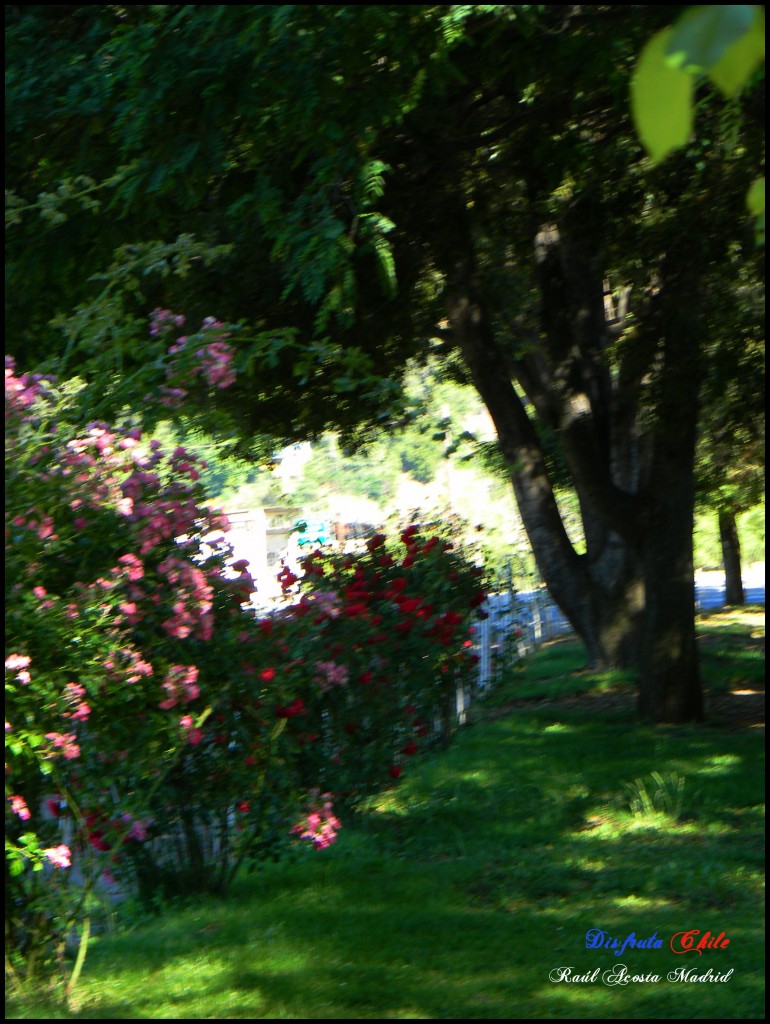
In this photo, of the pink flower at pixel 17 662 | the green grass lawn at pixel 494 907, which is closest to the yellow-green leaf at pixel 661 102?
the pink flower at pixel 17 662

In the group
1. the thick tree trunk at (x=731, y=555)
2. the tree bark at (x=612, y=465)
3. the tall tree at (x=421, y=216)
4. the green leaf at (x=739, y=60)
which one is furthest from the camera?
the thick tree trunk at (x=731, y=555)

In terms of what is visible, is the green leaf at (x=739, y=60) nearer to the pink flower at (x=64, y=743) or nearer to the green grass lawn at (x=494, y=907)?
the pink flower at (x=64, y=743)

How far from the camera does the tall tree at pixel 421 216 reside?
573 centimetres

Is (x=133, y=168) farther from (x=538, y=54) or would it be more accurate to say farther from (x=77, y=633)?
(x=77, y=633)

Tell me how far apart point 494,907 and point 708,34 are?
4973 millimetres

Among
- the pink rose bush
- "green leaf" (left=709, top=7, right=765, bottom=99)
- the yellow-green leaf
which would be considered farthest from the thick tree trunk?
the yellow-green leaf

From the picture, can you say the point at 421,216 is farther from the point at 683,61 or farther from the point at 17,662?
the point at 683,61

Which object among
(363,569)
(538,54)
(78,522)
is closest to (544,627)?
(363,569)

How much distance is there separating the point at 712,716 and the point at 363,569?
4.66m

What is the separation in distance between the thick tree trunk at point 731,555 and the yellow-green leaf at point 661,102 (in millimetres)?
22758

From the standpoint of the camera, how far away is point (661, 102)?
148cm

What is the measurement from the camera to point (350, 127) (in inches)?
228

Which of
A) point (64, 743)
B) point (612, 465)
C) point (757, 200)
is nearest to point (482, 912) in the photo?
point (64, 743)

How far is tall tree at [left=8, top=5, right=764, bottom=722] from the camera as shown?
573 cm
